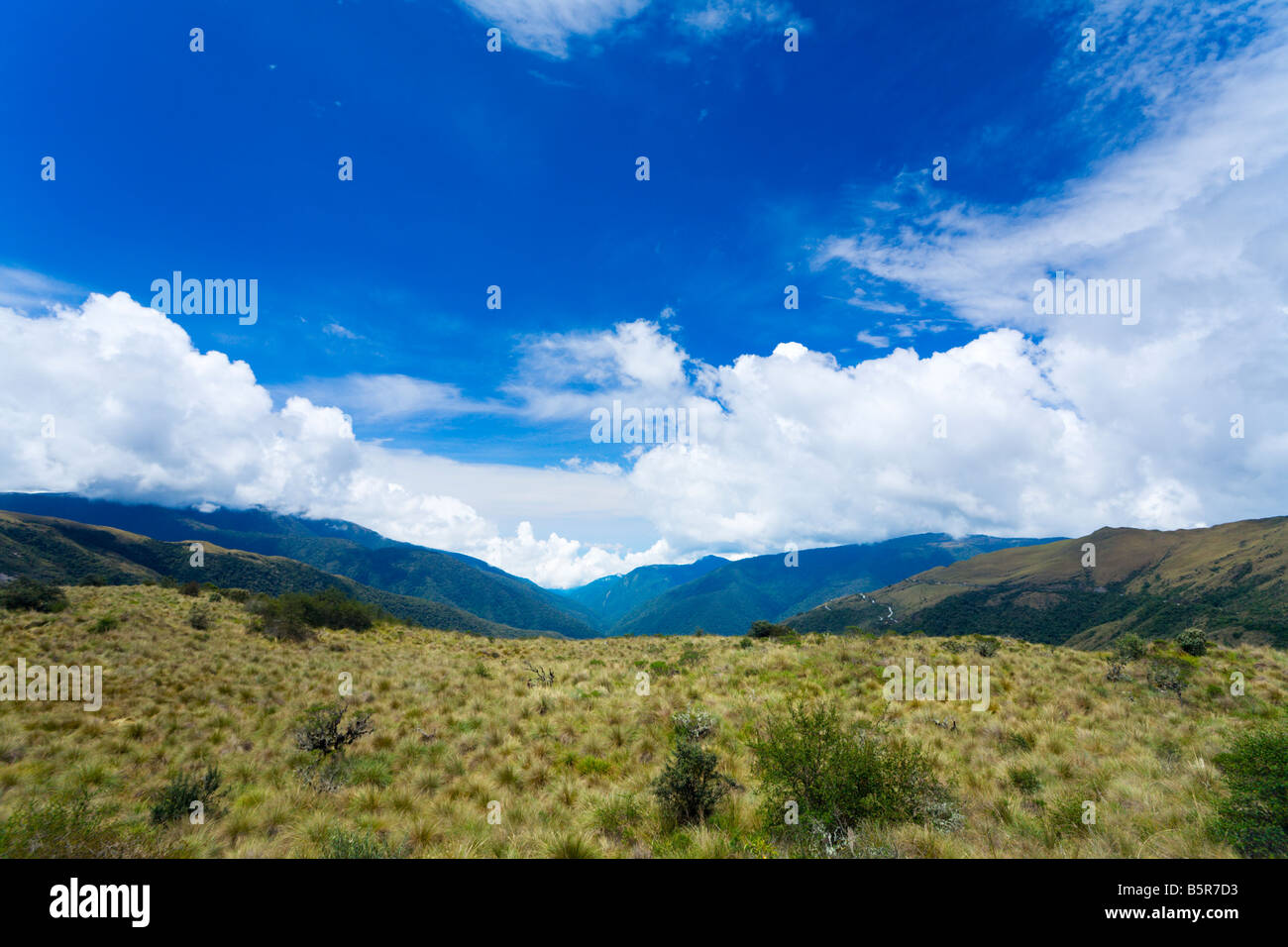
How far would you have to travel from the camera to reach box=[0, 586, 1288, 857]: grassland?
6047 mm

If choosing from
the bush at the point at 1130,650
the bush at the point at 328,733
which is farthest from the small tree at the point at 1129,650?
the bush at the point at 328,733

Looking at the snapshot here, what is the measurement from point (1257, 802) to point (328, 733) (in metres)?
14.6

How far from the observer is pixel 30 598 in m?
21.5

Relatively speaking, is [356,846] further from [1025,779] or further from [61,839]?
[1025,779]

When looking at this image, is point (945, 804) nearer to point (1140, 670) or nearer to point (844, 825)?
point (844, 825)

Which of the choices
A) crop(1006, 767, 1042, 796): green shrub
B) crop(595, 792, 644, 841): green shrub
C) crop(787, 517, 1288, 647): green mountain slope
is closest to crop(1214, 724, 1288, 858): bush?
crop(1006, 767, 1042, 796): green shrub

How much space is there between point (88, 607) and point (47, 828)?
1078 inches

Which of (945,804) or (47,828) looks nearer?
(47,828)

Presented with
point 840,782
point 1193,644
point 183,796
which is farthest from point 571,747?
point 1193,644

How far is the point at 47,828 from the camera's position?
507 cm

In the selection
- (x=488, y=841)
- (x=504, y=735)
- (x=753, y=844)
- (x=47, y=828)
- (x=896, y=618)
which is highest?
(x=47, y=828)

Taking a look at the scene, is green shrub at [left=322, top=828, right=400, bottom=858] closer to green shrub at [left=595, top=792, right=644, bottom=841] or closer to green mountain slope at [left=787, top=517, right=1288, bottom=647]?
green shrub at [left=595, top=792, right=644, bottom=841]
